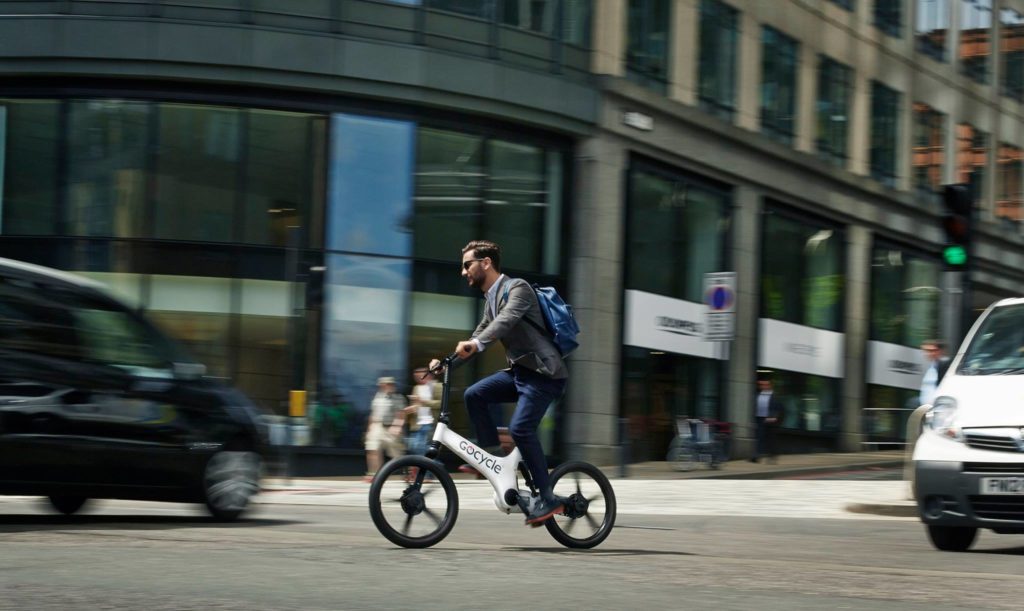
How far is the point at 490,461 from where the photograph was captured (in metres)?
8.20

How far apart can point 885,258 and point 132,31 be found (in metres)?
20.1

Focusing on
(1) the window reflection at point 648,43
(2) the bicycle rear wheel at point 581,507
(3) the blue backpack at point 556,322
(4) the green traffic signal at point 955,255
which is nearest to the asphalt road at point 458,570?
(2) the bicycle rear wheel at point 581,507

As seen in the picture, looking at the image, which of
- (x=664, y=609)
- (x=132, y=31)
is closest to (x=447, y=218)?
(x=132, y=31)

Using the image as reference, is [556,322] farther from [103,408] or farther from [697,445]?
[697,445]

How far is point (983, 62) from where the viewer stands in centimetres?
4134

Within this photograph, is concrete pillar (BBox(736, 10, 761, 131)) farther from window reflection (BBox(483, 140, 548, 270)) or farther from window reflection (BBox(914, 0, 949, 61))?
window reflection (BBox(914, 0, 949, 61))

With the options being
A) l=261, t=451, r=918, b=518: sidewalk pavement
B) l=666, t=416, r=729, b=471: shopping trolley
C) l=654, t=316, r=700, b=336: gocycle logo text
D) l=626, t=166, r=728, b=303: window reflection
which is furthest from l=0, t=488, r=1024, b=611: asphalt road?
l=654, t=316, r=700, b=336: gocycle logo text

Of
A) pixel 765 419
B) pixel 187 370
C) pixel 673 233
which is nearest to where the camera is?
pixel 187 370

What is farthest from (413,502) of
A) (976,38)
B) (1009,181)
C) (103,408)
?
(1009,181)

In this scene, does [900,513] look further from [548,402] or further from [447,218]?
[447,218]

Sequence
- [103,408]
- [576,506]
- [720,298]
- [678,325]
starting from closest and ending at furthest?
[576,506] → [103,408] → [720,298] → [678,325]

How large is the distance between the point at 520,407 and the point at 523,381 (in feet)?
0.48

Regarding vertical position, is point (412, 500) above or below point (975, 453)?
below

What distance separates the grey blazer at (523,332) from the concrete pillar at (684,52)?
19593 millimetres
